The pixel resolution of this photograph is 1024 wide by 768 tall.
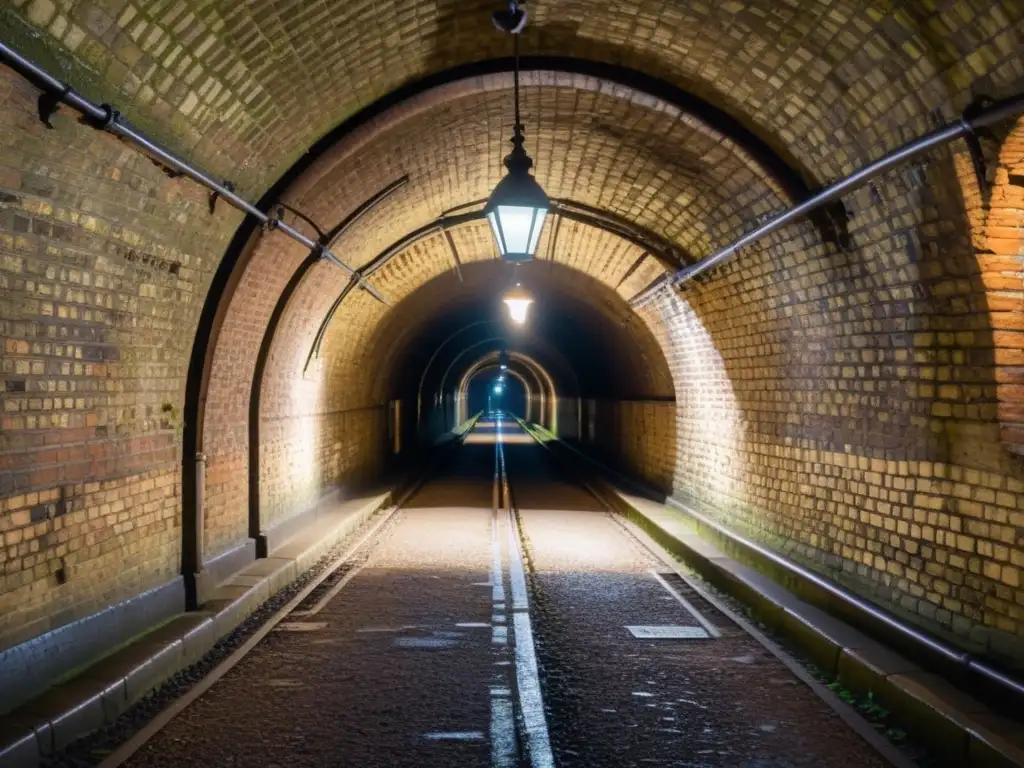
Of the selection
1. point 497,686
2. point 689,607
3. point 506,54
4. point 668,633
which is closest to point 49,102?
point 506,54

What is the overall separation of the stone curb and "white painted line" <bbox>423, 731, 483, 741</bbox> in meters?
2.59

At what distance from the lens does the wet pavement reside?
468cm

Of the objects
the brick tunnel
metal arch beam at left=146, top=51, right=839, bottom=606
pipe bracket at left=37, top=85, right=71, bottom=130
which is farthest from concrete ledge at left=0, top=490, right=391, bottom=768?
pipe bracket at left=37, top=85, right=71, bottom=130

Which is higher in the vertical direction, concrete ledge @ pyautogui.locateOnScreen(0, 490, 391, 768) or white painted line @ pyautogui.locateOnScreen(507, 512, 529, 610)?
concrete ledge @ pyautogui.locateOnScreen(0, 490, 391, 768)

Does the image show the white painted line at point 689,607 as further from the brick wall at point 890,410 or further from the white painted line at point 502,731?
the white painted line at point 502,731

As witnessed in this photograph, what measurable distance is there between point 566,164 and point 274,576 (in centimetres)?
Answer: 577

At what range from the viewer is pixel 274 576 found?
866 cm

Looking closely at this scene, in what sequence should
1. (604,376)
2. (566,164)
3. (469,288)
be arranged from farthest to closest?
(604,376), (469,288), (566,164)

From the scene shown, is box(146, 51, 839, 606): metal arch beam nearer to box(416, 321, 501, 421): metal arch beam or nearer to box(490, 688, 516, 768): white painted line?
box(490, 688, 516, 768): white painted line

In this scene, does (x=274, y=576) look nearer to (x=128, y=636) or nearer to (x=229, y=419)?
(x=229, y=419)

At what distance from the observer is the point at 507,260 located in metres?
7.64

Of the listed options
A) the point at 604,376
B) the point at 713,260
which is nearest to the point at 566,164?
the point at 713,260

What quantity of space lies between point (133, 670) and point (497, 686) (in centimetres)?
239

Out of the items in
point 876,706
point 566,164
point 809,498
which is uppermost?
point 566,164
